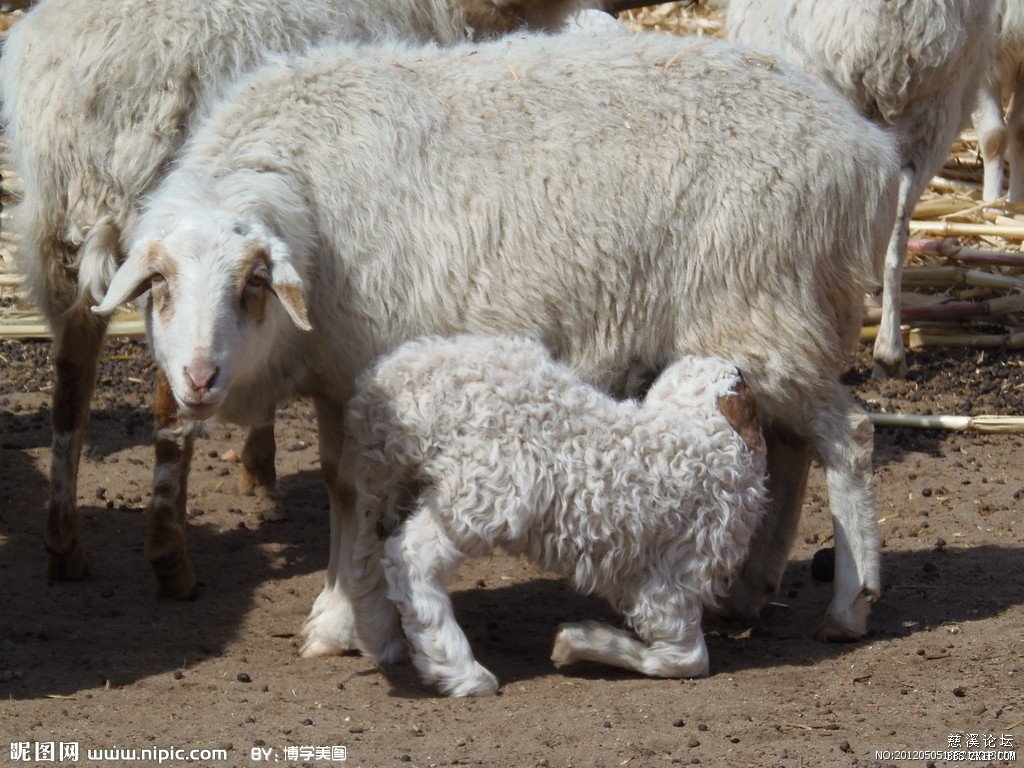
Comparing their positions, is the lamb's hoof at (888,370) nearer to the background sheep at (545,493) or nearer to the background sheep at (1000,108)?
the background sheep at (1000,108)

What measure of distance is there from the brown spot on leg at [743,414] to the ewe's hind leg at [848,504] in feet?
1.02

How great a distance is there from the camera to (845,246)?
477cm

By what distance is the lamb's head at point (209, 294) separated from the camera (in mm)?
3967

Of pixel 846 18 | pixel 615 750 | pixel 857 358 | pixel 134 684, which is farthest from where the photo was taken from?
pixel 857 358

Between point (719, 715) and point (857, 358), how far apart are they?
4.60 m

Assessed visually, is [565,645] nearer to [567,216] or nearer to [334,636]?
[334,636]

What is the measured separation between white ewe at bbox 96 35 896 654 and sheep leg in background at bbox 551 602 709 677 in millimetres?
636

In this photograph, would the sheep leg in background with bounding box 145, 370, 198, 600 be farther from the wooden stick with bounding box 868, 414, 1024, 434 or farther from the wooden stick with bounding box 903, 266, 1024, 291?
the wooden stick with bounding box 903, 266, 1024, 291

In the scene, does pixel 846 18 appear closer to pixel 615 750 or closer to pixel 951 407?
pixel 951 407

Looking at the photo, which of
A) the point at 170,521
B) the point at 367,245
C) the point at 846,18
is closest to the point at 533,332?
the point at 367,245

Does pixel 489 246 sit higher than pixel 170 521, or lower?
higher

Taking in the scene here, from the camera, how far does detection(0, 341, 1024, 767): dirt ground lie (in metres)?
3.88

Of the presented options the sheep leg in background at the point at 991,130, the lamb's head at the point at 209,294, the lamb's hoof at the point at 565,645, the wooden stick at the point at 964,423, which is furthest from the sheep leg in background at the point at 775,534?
the sheep leg in background at the point at 991,130

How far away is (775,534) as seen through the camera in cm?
509
